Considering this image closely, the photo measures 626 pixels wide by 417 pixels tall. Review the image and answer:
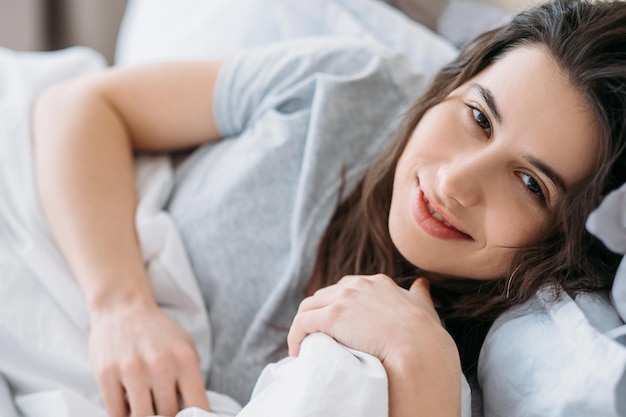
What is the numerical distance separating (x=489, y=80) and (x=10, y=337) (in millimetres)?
631

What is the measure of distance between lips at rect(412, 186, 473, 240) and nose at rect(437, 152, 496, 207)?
46 millimetres

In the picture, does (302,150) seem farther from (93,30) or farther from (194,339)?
(93,30)

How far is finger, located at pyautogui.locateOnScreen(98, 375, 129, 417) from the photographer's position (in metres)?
0.80

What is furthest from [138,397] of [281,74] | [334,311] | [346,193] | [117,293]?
[281,74]

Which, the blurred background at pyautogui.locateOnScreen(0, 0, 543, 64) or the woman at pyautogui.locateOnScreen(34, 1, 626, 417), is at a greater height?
the woman at pyautogui.locateOnScreen(34, 1, 626, 417)

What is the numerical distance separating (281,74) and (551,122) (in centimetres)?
44

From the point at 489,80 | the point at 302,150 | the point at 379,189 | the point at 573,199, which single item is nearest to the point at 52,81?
the point at 302,150

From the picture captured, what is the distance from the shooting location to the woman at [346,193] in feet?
2.29

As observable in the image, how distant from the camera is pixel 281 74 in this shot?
3.31ft

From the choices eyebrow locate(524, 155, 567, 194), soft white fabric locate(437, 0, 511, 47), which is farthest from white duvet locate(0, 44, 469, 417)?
soft white fabric locate(437, 0, 511, 47)

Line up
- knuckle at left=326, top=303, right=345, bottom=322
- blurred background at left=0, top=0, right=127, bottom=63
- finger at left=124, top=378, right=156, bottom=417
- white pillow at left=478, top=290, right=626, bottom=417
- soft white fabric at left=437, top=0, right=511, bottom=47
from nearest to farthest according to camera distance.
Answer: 1. white pillow at left=478, top=290, right=626, bottom=417
2. knuckle at left=326, top=303, right=345, bottom=322
3. finger at left=124, top=378, right=156, bottom=417
4. soft white fabric at left=437, top=0, right=511, bottom=47
5. blurred background at left=0, top=0, right=127, bottom=63

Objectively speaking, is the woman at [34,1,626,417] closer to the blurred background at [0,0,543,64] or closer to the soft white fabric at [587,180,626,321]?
the soft white fabric at [587,180,626,321]

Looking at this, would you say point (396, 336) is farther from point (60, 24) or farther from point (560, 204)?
point (60, 24)

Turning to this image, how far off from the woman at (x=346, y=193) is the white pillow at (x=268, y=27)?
13 centimetres
